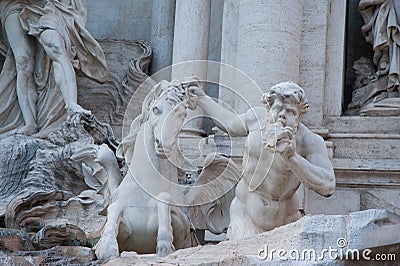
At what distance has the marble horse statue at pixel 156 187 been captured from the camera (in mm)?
8664

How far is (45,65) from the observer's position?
12.3 metres

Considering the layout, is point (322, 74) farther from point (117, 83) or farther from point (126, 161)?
point (126, 161)

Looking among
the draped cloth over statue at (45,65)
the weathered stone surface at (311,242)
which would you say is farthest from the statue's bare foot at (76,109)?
the weathered stone surface at (311,242)

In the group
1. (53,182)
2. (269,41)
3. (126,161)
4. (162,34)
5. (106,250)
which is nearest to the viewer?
(106,250)

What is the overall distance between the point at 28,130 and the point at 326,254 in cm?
545

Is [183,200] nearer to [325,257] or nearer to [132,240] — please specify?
[132,240]

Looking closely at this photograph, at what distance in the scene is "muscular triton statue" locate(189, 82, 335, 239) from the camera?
8391 millimetres

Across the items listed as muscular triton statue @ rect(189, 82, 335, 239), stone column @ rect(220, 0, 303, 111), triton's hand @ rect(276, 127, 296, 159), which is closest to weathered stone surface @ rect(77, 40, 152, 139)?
stone column @ rect(220, 0, 303, 111)

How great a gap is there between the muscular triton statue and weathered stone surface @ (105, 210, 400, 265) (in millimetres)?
794

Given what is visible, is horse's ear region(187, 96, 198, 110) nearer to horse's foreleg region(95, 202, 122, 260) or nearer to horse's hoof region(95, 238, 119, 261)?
horse's foreleg region(95, 202, 122, 260)

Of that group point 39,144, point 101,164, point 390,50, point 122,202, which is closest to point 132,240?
point 122,202

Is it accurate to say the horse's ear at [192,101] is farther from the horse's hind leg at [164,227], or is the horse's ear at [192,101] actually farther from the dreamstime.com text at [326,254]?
the dreamstime.com text at [326,254]

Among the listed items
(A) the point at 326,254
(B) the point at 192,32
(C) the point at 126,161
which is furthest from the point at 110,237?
(B) the point at 192,32

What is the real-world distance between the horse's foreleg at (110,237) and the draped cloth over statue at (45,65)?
3.51 metres
